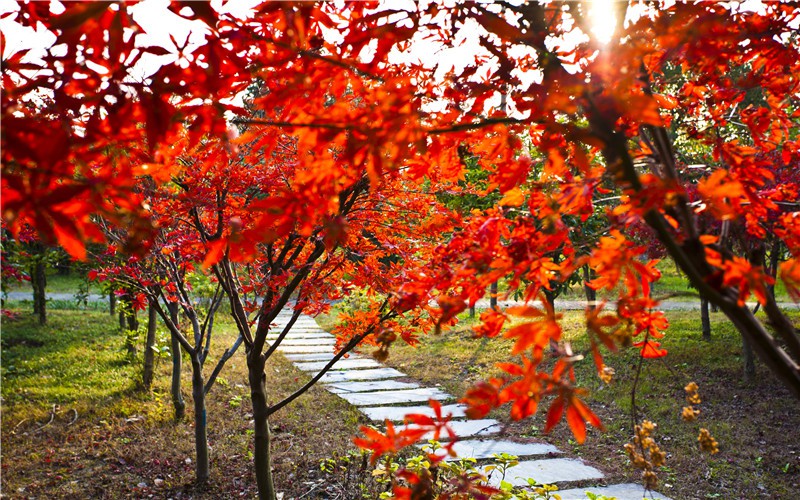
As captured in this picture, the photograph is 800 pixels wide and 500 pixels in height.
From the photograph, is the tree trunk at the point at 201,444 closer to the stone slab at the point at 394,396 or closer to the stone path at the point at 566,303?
the stone slab at the point at 394,396

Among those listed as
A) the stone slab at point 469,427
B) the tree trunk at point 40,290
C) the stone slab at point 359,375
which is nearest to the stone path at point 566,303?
the tree trunk at point 40,290

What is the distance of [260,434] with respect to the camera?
3158 mm

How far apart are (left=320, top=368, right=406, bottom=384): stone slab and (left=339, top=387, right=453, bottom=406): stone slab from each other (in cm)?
71

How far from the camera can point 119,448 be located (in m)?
4.49

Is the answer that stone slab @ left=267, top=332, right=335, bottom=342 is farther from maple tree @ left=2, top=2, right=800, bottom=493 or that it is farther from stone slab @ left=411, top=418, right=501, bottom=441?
maple tree @ left=2, top=2, right=800, bottom=493

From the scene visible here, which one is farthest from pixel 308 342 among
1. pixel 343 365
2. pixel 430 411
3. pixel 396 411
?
pixel 430 411

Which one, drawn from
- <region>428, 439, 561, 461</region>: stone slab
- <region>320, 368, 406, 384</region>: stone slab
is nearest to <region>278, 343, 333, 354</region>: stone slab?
<region>320, 368, 406, 384</region>: stone slab

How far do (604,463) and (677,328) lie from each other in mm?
4493

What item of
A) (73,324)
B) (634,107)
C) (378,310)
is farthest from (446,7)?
(73,324)

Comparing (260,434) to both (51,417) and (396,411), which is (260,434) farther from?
(51,417)

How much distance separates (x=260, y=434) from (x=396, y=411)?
243cm

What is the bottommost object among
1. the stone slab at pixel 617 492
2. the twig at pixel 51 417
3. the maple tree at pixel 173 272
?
the stone slab at pixel 617 492

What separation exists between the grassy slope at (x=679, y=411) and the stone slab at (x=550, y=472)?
0.17 m

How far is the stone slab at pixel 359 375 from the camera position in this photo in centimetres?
682
